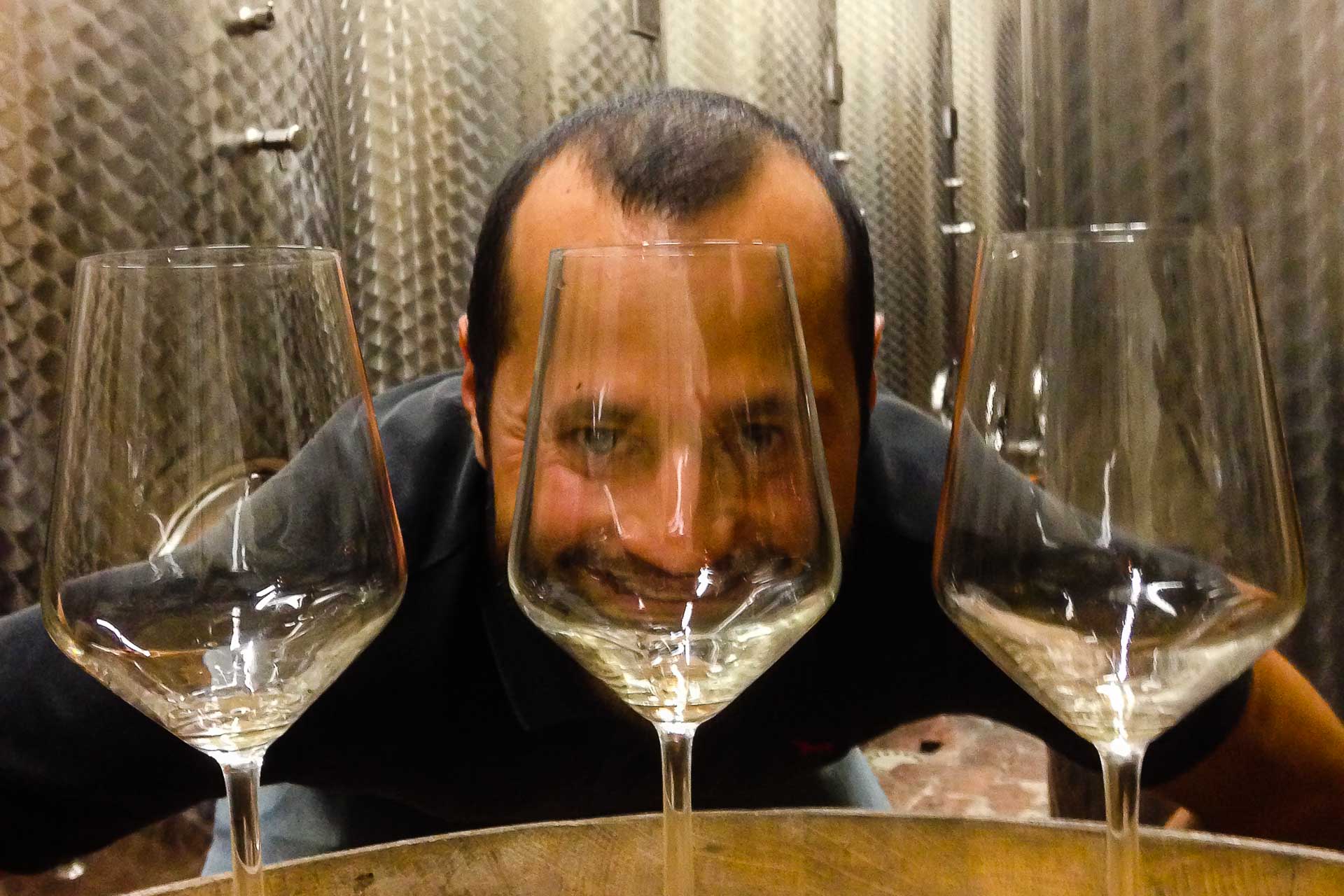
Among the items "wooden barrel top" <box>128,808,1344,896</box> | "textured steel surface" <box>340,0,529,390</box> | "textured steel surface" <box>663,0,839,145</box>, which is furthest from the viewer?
"textured steel surface" <box>663,0,839,145</box>

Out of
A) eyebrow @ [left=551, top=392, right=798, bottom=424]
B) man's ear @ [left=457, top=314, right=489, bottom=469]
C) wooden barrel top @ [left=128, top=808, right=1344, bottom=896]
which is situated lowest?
wooden barrel top @ [left=128, top=808, right=1344, bottom=896]

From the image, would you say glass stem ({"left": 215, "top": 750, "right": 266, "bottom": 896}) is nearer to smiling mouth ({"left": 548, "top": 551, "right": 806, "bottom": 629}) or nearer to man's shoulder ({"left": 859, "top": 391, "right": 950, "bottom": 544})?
smiling mouth ({"left": 548, "top": 551, "right": 806, "bottom": 629})

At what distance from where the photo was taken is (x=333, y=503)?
467 mm

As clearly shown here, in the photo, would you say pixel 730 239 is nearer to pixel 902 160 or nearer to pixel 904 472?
pixel 904 472

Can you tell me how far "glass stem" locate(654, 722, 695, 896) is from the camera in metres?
0.45

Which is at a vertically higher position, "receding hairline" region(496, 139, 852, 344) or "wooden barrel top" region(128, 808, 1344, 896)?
"receding hairline" region(496, 139, 852, 344)

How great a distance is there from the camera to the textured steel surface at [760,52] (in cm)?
210

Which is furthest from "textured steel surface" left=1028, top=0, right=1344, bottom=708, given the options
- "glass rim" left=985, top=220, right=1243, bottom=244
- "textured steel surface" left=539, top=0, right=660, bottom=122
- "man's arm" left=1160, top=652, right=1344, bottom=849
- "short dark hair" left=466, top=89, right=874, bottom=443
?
"glass rim" left=985, top=220, right=1243, bottom=244

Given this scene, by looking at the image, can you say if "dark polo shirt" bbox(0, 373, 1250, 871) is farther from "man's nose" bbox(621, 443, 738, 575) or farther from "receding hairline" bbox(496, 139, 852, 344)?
"man's nose" bbox(621, 443, 738, 575)

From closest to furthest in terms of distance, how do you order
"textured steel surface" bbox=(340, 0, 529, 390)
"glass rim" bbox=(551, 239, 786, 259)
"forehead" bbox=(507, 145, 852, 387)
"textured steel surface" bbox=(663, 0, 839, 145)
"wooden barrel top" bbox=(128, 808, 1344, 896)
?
"glass rim" bbox=(551, 239, 786, 259) < "wooden barrel top" bbox=(128, 808, 1344, 896) < "forehead" bbox=(507, 145, 852, 387) < "textured steel surface" bbox=(340, 0, 529, 390) < "textured steel surface" bbox=(663, 0, 839, 145)

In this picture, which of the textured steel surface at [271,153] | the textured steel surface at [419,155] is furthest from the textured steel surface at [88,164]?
the textured steel surface at [419,155]

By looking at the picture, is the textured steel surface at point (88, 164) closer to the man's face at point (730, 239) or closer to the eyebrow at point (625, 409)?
the man's face at point (730, 239)

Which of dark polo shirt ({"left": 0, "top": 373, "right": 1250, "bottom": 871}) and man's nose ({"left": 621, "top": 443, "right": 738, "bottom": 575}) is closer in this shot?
man's nose ({"left": 621, "top": 443, "right": 738, "bottom": 575})

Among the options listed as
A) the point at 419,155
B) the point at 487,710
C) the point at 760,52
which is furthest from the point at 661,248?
the point at 760,52
